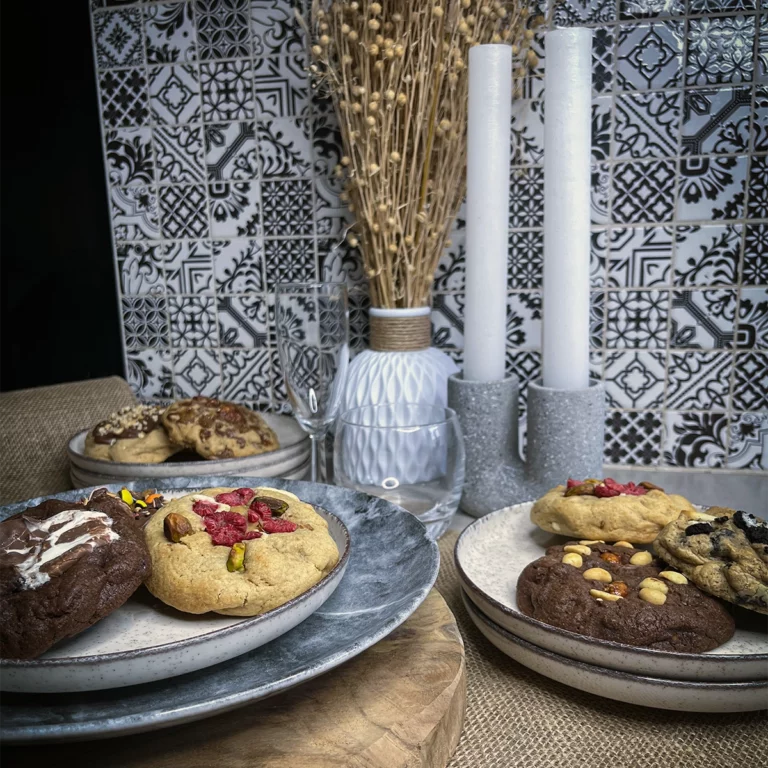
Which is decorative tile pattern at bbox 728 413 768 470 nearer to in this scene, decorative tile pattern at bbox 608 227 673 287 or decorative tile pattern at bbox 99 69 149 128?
decorative tile pattern at bbox 608 227 673 287

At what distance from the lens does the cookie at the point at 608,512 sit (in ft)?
2.19

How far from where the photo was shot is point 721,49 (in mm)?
968

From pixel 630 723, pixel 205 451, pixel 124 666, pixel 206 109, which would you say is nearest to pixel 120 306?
Result: pixel 206 109

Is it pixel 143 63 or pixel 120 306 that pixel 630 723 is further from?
pixel 143 63

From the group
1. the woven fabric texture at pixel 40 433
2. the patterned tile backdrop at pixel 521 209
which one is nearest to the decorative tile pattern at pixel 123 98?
the patterned tile backdrop at pixel 521 209

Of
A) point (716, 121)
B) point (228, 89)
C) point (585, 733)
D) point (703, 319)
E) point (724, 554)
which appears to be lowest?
point (585, 733)

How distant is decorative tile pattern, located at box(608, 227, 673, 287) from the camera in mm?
1035

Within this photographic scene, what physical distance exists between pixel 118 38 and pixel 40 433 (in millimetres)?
688

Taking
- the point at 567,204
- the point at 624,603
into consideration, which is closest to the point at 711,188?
the point at 567,204

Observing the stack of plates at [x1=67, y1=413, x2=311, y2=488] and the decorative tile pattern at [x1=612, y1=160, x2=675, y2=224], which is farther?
the decorative tile pattern at [x1=612, y1=160, x2=675, y2=224]

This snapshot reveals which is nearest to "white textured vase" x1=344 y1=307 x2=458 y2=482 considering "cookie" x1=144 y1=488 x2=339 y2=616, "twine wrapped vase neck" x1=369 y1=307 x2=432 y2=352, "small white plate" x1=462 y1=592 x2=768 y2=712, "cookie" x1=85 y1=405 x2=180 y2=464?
"twine wrapped vase neck" x1=369 y1=307 x2=432 y2=352

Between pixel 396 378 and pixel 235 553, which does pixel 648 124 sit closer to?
pixel 396 378

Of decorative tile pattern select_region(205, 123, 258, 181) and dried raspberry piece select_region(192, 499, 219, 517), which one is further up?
decorative tile pattern select_region(205, 123, 258, 181)

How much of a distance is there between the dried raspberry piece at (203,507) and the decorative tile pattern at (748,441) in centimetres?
83
